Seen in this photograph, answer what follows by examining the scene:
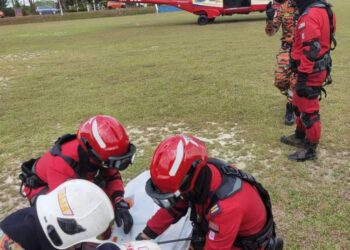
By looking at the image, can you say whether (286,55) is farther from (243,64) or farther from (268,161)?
(243,64)

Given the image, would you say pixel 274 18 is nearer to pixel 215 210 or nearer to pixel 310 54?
pixel 310 54

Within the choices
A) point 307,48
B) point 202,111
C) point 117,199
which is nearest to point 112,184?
point 117,199

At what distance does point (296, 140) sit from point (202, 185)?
3.29 m

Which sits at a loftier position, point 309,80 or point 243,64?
point 309,80

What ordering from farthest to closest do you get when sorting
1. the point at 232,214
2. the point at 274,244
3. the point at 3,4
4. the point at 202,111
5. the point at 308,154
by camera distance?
the point at 3,4 → the point at 202,111 → the point at 308,154 → the point at 274,244 → the point at 232,214

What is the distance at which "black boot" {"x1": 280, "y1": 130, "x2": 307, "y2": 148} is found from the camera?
18.2 ft

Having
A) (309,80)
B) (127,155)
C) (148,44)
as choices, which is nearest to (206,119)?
(309,80)

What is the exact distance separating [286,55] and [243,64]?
4935 mm

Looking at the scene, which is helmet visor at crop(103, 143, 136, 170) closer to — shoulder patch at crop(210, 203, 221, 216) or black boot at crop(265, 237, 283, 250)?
shoulder patch at crop(210, 203, 221, 216)

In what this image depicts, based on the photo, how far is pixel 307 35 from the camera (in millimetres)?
4633

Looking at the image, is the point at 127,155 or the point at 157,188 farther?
the point at 127,155

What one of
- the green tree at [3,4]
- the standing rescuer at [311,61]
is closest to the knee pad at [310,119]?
the standing rescuer at [311,61]

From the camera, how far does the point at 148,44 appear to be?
1659cm

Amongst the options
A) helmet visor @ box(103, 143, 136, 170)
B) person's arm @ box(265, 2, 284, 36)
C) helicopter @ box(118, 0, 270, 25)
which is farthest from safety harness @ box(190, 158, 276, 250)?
helicopter @ box(118, 0, 270, 25)
